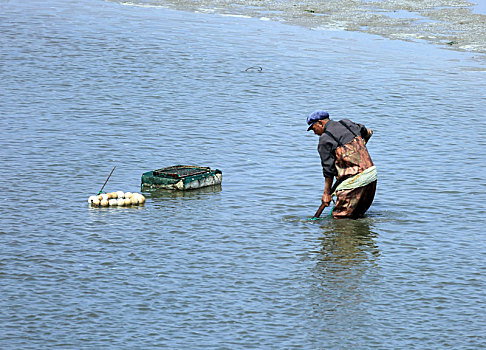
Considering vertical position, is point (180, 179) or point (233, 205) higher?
point (180, 179)

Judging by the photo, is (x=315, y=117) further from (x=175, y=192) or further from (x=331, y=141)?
(x=175, y=192)

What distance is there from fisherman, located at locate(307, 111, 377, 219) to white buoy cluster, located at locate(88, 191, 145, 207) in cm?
255

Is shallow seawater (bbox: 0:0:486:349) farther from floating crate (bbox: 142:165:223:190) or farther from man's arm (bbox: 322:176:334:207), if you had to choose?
man's arm (bbox: 322:176:334:207)

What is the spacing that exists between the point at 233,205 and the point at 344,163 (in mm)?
1805

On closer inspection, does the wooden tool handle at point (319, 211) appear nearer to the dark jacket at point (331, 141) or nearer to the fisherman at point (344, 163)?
the fisherman at point (344, 163)

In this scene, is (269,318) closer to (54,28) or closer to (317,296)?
(317,296)

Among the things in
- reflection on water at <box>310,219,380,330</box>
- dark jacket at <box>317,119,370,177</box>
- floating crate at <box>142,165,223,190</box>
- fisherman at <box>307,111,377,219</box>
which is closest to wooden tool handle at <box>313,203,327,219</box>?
fisherman at <box>307,111,377,219</box>

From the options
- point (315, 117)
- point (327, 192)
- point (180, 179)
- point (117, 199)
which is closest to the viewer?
point (315, 117)

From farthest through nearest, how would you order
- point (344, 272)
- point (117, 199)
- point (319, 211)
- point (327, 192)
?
point (117, 199)
point (319, 211)
point (327, 192)
point (344, 272)

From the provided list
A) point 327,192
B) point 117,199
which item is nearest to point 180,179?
point 117,199

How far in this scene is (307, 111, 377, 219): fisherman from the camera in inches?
452

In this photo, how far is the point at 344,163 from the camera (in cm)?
1161

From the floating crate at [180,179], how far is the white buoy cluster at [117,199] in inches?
28.4

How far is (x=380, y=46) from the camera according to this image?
26.5 m
